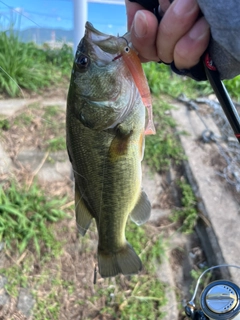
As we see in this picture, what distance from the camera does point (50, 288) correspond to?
2.62m

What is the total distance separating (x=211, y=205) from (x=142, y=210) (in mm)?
1606

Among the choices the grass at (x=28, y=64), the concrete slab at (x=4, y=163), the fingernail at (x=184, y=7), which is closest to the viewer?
the fingernail at (x=184, y=7)

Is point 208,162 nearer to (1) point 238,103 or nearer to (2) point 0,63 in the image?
(1) point 238,103

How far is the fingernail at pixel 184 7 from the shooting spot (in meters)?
1.15

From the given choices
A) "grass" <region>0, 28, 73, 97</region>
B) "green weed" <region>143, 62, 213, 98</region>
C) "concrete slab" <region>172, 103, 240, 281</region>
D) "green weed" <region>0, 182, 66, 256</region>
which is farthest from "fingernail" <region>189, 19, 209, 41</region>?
"green weed" <region>143, 62, 213, 98</region>

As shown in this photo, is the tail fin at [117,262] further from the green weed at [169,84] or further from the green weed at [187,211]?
the green weed at [169,84]

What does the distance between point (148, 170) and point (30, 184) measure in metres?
1.05

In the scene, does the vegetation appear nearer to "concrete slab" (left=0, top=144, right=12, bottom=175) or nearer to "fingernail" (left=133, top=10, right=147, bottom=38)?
"concrete slab" (left=0, top=144, right=12, bottom=175)

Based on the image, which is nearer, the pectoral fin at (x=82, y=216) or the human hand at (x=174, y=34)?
the human hand at (x=174, y=34)

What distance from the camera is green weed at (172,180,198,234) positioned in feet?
10.3

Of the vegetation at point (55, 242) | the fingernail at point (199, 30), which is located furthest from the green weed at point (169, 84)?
the fingernail at point (199, 30)

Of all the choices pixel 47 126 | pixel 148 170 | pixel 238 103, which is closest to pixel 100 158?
pixel 148 170

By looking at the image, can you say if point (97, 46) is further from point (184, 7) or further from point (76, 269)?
point (76, 269)

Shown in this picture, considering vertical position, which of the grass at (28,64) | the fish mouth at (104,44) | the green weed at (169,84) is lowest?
the fish mouth at (104,44)
